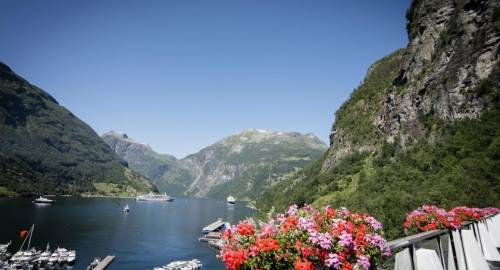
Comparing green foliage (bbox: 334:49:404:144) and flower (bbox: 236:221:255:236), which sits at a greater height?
green foliage (bbox: 334:49:404:144)

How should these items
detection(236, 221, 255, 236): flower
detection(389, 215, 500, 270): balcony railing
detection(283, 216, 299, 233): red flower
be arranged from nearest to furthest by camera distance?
detection(389, 215, 500, 270): balcony railing → detection(283, 216, 299, 233): red flower → detection(236, 221, 255, 236): flower

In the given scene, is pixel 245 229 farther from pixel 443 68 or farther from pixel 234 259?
pixel 443 68

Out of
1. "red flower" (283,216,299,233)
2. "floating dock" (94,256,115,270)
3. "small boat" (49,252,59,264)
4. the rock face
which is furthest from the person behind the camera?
the rock face

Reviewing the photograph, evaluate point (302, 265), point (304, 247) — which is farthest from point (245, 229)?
point (302, 265)

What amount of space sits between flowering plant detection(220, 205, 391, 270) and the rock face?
76.1 m

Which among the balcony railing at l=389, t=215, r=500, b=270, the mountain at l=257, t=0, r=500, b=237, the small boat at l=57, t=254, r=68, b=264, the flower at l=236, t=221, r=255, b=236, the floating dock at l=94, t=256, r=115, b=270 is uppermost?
the mountain at l=257, t=0, r=500, b=237

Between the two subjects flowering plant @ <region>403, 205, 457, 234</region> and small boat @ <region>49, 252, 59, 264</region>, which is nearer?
flowering plant @ <region>403, 205, 457, 234</region>

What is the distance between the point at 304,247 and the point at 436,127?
8663cm

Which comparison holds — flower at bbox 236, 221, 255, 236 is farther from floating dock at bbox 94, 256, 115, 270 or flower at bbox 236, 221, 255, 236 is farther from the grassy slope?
floating dock at bbox 94, 256, 115, 270

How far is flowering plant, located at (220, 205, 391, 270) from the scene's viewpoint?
566 centimetres

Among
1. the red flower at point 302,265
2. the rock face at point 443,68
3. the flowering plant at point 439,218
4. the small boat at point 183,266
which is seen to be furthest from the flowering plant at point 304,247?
the rock face at point 443,68

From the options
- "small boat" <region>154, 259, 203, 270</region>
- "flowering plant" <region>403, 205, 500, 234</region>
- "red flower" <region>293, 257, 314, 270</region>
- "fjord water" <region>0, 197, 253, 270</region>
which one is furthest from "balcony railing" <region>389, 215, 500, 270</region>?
"fjord water" <region>0, 197, 253, 270</region>

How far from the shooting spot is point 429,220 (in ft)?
35.5

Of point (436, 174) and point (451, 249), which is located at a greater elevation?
point (436, 174)
